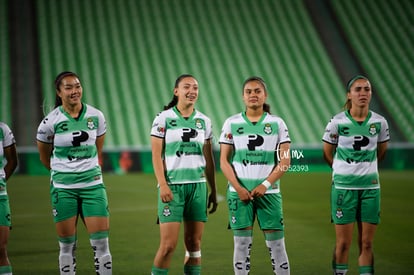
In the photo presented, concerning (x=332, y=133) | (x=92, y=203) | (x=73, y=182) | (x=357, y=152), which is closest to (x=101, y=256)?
(x=92, y=203)

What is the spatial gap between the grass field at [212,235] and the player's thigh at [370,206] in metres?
1.66

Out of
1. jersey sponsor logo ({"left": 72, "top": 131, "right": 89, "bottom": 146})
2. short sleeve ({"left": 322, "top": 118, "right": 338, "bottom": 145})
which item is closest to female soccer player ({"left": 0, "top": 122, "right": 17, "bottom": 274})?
jersey sponsor logo ({"left": 72, "top": 131, "right": 89, "bottom": 146})

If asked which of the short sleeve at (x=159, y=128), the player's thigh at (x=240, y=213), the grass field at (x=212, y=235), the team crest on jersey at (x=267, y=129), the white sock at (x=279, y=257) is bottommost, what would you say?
the grass field at (x=212, y=235)

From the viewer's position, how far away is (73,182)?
649 cm

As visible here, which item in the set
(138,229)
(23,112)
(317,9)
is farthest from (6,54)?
(138,229)

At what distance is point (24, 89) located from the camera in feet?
91.5

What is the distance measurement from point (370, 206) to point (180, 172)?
1803 millimetres

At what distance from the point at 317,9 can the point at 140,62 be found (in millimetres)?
8920

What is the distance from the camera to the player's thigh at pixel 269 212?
6.44 m

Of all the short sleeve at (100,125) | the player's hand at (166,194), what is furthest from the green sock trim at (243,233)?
the short sleeve at (100,125)

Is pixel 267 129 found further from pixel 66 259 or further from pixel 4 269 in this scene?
pixel 4 269

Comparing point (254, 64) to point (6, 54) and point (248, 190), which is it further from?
point (248, 190)

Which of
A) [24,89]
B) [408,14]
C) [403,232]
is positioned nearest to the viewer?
[403,232]

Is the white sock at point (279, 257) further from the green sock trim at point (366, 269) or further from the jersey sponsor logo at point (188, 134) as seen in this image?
the jersey sponsor logo at point (188, 134)
